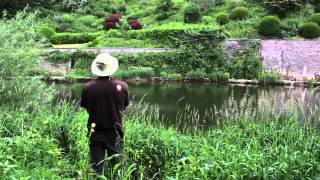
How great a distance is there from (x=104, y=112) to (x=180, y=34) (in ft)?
67.2

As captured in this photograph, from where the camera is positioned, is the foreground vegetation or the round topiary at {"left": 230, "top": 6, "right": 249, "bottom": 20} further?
the round topiary at {"left": 230, "top": 6, "right": 249, "bottom": 20}

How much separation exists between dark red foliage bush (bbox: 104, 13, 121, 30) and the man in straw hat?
977 inches

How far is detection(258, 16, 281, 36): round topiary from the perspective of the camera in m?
26.1

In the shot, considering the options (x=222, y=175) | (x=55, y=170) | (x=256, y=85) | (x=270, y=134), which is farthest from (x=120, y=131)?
(x=256, y=85)

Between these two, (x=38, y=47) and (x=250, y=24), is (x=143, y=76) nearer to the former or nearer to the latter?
(x=250, y=24)

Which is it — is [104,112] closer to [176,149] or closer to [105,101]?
[105,101]

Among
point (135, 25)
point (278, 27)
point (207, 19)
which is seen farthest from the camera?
point (135, 25)

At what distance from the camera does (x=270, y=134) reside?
6.67 metres

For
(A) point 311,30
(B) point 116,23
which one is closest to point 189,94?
(A) point 311,30

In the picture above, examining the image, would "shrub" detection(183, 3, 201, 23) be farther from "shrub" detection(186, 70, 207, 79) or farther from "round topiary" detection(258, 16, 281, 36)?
"shrub" detection(186, 70, 207, 79)

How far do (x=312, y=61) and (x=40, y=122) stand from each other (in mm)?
19691

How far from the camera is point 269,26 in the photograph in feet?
85.6

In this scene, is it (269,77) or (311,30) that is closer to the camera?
(269,77)

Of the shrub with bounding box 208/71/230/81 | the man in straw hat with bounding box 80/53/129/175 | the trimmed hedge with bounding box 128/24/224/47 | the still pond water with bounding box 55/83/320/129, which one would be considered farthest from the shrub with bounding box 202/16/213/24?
the man in straw hat with bounding box 80/53/129/175
